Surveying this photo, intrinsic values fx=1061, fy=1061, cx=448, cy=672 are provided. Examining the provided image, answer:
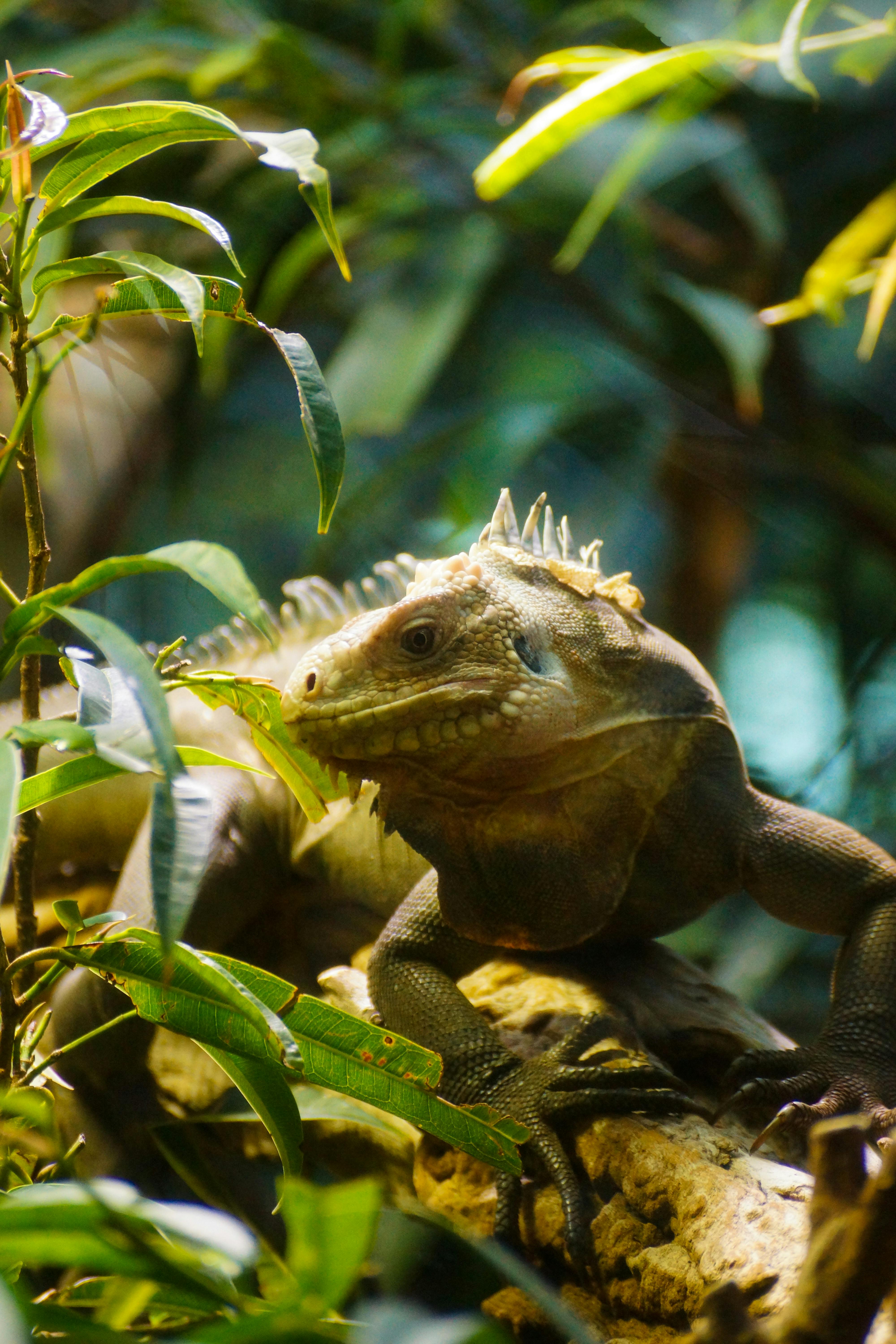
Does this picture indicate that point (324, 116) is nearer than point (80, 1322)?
No

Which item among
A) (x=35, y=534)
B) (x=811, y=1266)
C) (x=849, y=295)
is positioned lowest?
(x=811, y=1266)

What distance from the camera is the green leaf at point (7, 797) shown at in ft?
3.02

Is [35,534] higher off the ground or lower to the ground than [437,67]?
lower

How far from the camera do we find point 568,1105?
1825 mm

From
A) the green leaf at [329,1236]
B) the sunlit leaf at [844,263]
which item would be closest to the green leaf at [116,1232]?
the green leaf at [329,1236]

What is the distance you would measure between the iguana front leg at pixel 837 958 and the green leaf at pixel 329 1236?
117cm

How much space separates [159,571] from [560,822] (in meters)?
1.11

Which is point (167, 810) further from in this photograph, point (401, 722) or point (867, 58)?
point (867, 58)

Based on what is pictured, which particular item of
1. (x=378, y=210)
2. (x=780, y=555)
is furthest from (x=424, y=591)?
(x=780, y=555)

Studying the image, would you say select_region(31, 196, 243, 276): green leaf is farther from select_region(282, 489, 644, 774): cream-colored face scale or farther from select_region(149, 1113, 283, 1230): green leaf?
select_region(149, 1113, 283, 1230): green leaf

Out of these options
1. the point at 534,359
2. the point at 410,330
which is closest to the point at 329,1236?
the point at 410,330

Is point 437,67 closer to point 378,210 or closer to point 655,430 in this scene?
point 378,210

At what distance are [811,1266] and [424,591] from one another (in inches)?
50.4

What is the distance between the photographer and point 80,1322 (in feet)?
2.90
